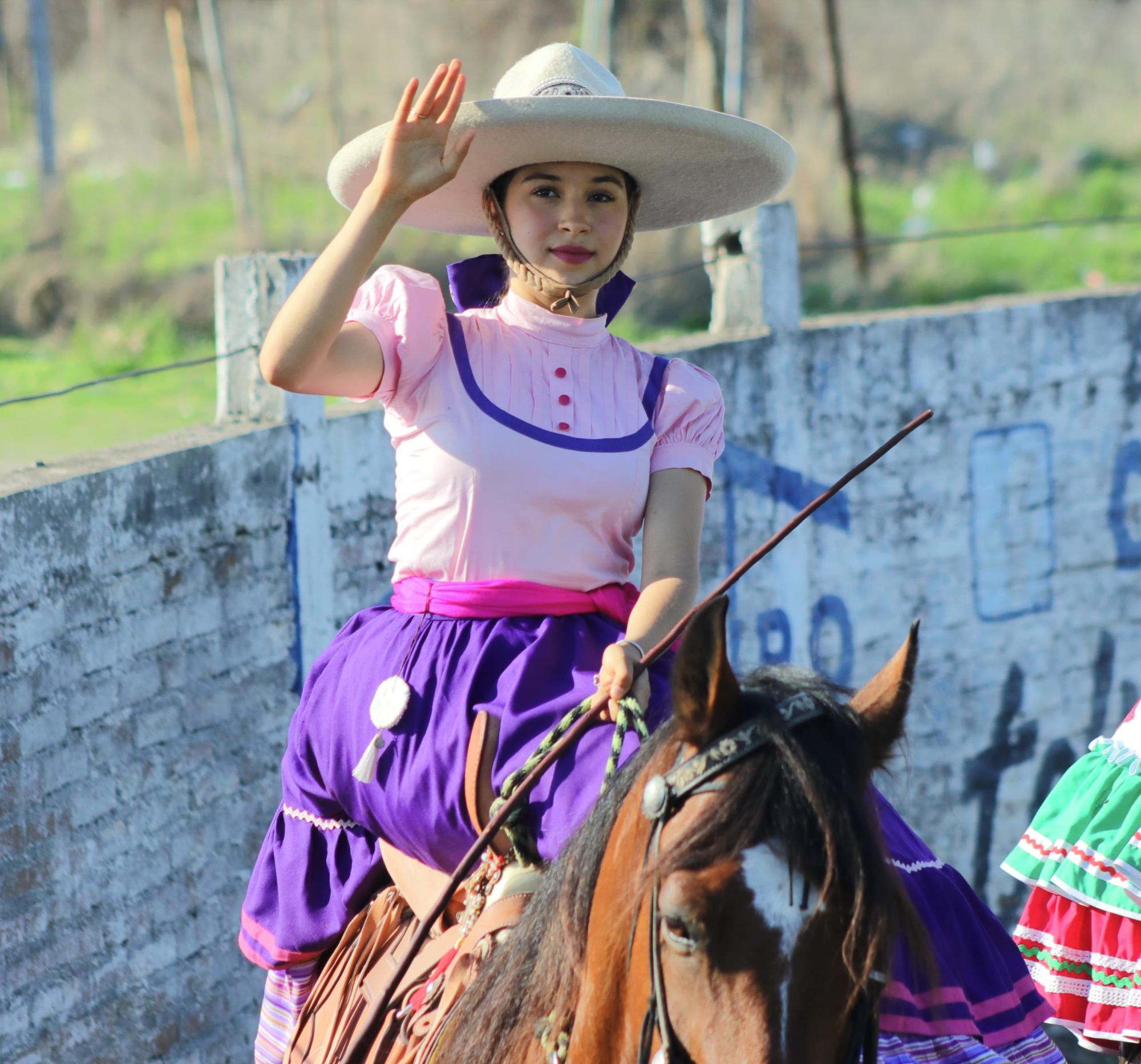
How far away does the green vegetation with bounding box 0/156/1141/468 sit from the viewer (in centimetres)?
916

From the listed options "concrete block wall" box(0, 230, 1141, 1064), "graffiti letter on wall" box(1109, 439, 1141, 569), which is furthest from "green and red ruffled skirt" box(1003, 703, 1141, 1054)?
"graffiti letter on wall" box(1109, 439, 1141, 569)

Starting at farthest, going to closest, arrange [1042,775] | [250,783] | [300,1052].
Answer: [1042,775] < [250,783] < [300,1052]

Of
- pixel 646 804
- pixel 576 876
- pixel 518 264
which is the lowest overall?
pixel 576 876

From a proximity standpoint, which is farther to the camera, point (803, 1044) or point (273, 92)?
point (273, 92)

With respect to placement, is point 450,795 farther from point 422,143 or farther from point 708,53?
point 708,53

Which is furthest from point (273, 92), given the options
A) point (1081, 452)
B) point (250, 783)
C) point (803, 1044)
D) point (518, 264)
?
point (803, 1044)

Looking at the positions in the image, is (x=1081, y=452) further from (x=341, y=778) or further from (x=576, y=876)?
(x=576, y=876)

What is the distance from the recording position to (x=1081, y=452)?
274 inches

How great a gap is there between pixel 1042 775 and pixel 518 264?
16.7 ft

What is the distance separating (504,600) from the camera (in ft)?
8.44

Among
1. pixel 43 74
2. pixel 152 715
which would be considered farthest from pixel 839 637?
pixel 43 74

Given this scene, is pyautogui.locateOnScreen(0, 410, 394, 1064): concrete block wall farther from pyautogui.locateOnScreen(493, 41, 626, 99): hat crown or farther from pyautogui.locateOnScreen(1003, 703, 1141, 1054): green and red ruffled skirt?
pyautogui.locateOnScreen(1003, 703, 1141, 1054): green and red ruffled skirt

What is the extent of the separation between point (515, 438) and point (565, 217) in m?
0.41

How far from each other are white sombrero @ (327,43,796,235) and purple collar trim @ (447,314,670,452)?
25cm
